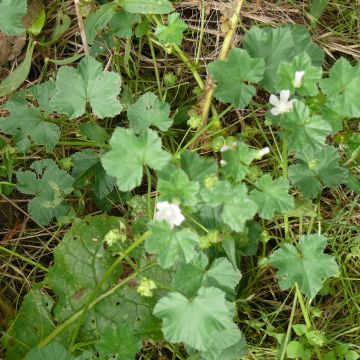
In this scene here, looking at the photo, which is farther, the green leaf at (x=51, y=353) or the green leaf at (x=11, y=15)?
the green leaf at (x=11, y=15)

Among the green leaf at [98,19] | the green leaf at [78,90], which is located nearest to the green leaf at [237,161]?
the green leaf at [78,90]

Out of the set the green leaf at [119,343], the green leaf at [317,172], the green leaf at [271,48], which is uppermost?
the green leaf at [271,48]

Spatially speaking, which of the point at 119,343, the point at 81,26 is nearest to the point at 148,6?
the point at 81,26

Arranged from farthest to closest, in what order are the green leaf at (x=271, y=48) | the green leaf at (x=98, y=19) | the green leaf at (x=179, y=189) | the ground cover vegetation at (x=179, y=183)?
the green leaf at (x=98, y=19) → the green leaf at (x=271, y=48) → the ground cover vegetation at (x=179, y=183) → the green leaf at (x=179, y=189)

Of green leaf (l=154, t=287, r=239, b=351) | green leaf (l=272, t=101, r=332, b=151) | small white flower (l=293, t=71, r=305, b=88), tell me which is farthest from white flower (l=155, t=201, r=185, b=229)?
small white flower (l=293, t=71, r=305, b=88)

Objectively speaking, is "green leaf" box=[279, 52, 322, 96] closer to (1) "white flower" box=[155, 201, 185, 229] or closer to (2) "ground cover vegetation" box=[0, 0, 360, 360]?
(2) "ground cover vegetation" box=[0, 0, 360, 360]

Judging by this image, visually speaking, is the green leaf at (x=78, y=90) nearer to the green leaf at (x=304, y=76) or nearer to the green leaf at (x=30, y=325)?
the green leaf at (x=304, y=76)
